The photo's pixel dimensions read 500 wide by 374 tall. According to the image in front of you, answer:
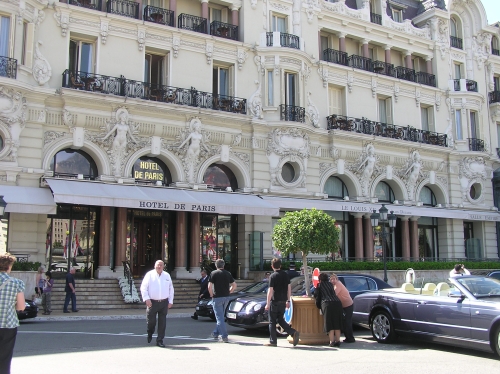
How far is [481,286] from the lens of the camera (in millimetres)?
10820

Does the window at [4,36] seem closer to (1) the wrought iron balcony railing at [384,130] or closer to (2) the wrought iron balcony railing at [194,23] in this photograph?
(2) the wrought iron balcony railing at [194,23]

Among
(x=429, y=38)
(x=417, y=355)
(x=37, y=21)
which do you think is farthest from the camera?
(x=429, y=38)

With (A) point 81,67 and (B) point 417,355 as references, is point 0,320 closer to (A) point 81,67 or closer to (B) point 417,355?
(B) point 417,355

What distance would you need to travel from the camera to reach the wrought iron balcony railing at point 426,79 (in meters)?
32.8

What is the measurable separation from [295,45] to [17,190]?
14.7 meters

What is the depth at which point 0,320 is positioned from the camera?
6406 millimetres

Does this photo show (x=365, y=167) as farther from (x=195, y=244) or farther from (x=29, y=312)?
(x=29, y=312)

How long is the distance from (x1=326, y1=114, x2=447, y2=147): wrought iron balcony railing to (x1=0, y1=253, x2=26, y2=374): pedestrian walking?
74.9ft

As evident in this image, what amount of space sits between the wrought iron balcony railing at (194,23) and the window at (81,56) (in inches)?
176

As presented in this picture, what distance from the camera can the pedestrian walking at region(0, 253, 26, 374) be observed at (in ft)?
20.6

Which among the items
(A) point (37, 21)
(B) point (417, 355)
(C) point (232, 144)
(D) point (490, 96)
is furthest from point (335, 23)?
(B) point (417, 355)

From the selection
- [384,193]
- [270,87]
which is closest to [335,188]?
[384,193]

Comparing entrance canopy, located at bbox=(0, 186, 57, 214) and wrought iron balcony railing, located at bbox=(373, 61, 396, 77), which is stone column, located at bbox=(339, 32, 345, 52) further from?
entrance canopy, located at bbox=(0, 186, 57, 214)

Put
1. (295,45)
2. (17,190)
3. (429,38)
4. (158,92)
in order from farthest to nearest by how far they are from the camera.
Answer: (429,38) → (295,45) → (158,92) → (17,190)
